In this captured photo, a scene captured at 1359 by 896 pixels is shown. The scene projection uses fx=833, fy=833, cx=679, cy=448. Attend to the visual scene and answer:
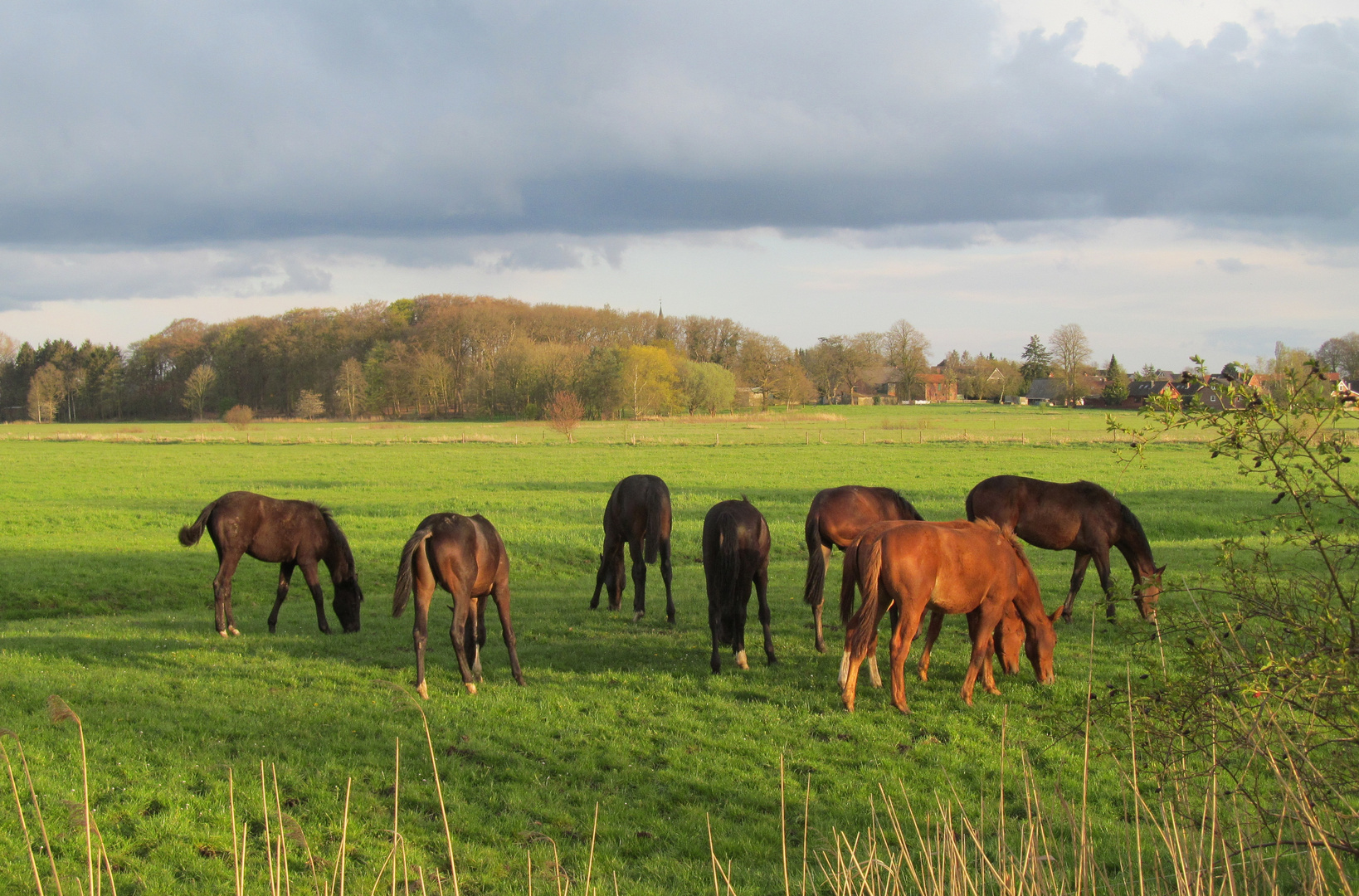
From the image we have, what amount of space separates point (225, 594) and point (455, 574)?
462 centimetres

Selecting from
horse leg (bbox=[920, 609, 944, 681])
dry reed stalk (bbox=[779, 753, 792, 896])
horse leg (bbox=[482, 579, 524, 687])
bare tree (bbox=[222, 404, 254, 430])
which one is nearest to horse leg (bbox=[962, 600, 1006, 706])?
horse leg (bbox=[920, 609, 944, 681])

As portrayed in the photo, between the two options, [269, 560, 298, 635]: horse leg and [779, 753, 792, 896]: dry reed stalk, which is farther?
[269, 560, 298, 635]: horse leg

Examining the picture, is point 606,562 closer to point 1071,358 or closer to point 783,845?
point 783,845

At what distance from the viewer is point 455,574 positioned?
7941 mm

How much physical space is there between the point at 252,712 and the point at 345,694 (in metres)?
0.85

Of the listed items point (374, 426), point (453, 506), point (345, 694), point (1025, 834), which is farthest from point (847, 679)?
point (374, 426)

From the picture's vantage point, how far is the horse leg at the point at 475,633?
8500 mm

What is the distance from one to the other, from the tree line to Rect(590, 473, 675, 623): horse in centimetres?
7388

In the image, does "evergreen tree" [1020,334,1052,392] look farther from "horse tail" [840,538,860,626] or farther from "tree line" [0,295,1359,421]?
"horse tail" [840,538,860,626]

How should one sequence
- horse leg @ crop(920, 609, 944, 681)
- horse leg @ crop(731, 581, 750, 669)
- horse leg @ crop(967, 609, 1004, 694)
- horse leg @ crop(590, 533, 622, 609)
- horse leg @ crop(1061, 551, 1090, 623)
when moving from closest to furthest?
horse leg @ crop(967, 609, 1004, 694) → horse leg @ crop(920, 609, 944, 681) → horse leg @ crop(731, 581, 750, 669) → horse leg @ crop(1061, 551, 1090, 623) → horse leg @ crop(590, 533, 622, 609)

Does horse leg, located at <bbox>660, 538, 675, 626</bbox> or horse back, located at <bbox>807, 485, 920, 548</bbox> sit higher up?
horse back, located at <bbox>807, 485, 920, 548</bbox>

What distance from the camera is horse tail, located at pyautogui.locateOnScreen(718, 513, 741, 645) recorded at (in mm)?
8570

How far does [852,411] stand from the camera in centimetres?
9381

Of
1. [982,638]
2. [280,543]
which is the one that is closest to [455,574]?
[280,543]
